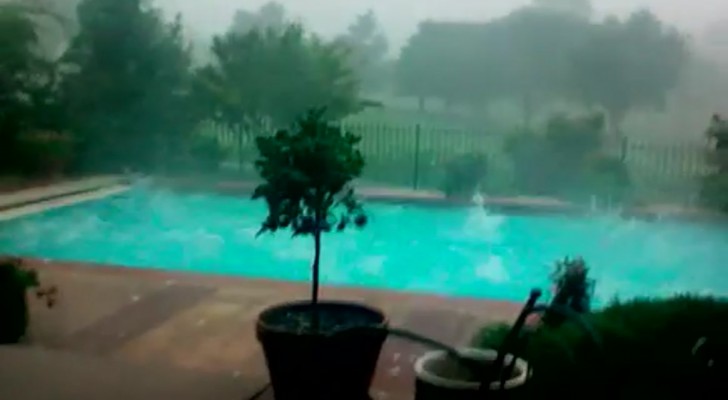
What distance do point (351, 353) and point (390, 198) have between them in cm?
63

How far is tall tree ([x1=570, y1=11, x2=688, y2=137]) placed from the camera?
267 centimetres

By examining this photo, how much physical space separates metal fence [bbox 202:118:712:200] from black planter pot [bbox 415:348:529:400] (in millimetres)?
701

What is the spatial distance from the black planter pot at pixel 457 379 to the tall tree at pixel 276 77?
88 centimetres

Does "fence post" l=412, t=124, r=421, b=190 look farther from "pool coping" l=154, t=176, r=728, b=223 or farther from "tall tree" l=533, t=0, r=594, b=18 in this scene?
"tall tree" l=533, t=0, r=594, b=18

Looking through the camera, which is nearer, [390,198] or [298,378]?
[298,378]

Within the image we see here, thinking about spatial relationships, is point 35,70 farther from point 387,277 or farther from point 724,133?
point 724,133

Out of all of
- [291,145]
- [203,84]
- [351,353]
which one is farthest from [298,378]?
[203,84]

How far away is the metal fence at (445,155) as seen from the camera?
272 centimetres

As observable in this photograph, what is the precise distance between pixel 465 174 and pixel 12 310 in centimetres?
140

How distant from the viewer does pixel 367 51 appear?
→ 9.52ft

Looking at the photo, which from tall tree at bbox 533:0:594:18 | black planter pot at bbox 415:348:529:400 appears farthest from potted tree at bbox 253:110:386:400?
tall tree at bbox 533:0:594:18

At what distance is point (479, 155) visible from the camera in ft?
9.36

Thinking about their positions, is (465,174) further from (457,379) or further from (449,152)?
(457,379)

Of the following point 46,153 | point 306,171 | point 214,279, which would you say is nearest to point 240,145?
point 214,279
